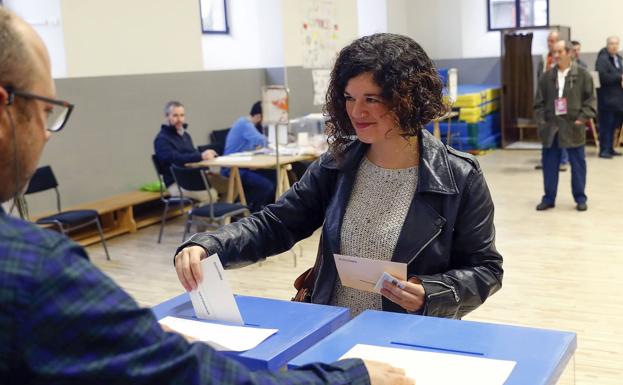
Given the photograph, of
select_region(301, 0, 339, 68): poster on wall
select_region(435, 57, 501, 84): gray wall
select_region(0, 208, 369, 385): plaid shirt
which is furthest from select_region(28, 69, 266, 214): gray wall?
select_region(0, 208, 369, 385): plaid shirt

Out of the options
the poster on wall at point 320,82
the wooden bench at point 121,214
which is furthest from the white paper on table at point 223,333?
the poster on wall at point 320,82

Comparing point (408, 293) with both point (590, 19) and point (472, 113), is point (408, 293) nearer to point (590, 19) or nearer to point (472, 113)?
point (472, 113)

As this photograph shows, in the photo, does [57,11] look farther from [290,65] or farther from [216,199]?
[290,65]

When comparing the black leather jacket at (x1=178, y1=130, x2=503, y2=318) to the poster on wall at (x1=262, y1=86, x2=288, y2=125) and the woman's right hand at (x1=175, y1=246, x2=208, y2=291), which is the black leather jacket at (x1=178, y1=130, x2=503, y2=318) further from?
the poster on wall at (x1=262, y1=86, x2=288, y2=125)

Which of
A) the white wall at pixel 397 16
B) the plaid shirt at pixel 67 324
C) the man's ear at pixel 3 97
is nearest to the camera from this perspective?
the plaid shirt at pixel 67 324

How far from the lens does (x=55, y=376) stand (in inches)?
35.4

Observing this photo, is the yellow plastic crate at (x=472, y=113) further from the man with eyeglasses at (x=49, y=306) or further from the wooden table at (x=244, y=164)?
the man with eyeglasses at (x=49, y=306)

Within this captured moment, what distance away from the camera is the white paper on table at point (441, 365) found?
147cm

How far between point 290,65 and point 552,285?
6133mm

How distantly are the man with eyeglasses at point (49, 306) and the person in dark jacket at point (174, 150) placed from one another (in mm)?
6535

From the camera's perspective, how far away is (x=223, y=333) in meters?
1.78

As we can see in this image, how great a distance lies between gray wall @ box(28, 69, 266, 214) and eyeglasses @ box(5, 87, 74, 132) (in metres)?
6.68

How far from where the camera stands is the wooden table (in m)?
7.32

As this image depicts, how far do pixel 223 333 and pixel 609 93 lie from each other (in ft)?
35.4
